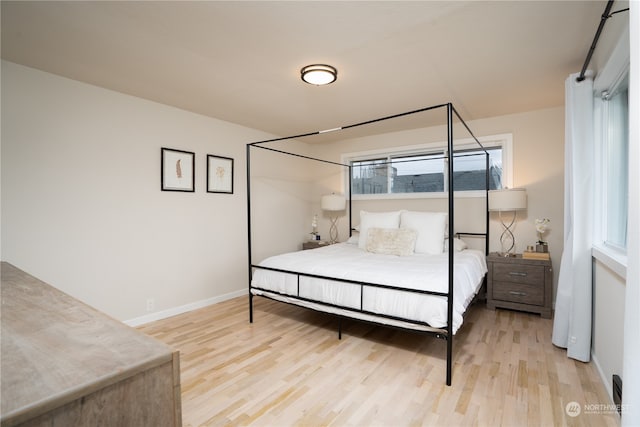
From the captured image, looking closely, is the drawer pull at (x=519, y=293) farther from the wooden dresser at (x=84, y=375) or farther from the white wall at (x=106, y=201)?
the wooden dresser at (x=84, y=375)

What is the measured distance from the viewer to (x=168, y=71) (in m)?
2.58

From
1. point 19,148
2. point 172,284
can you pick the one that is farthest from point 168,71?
point 172,284

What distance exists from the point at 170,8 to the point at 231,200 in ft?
8.35

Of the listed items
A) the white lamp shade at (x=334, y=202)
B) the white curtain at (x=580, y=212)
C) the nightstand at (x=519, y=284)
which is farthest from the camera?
the white lamp shade at (x=334, y=202)

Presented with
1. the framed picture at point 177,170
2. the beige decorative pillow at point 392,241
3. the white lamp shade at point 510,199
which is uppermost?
the framed picture at point 177,170

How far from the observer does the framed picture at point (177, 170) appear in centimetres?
339

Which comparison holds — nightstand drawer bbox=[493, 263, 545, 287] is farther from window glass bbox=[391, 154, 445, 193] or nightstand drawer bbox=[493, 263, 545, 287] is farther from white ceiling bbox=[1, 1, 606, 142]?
white ceiling bbox=[1, 1, 606, 142]

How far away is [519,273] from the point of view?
10.9ft

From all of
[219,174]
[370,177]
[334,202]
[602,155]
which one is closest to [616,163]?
[602,155]

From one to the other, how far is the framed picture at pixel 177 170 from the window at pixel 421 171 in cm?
244

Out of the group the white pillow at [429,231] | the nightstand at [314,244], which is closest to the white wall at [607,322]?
the white pillow at [429,231]

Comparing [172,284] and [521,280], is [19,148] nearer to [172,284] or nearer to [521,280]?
[172,284]

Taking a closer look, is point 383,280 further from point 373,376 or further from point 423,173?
point 423,173

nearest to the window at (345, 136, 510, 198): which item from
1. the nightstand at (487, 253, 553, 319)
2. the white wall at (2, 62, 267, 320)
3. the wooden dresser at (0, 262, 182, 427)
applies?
the nightstand at (487, 253, 553, 319)
